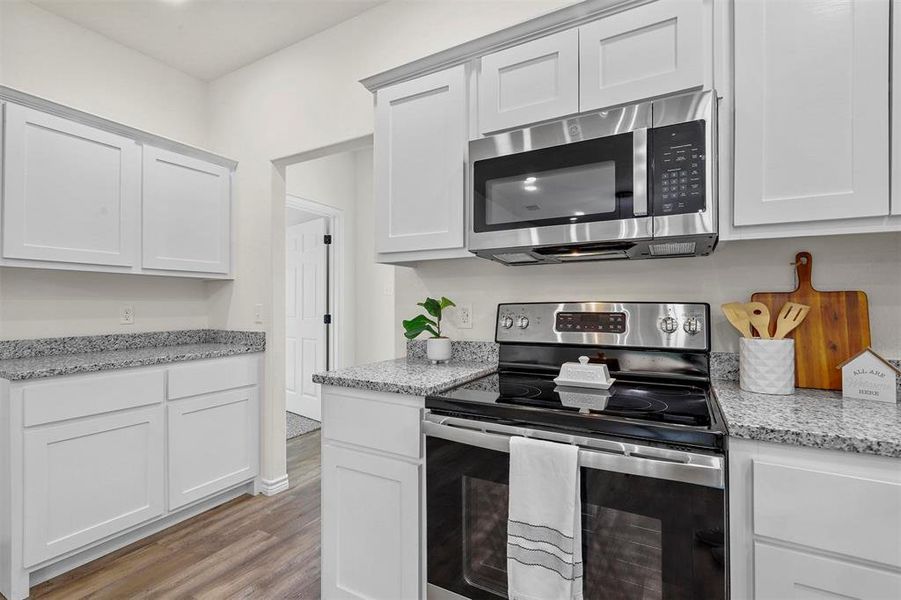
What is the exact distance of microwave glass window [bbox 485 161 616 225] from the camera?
143 centimetres

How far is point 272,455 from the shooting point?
2.80 m

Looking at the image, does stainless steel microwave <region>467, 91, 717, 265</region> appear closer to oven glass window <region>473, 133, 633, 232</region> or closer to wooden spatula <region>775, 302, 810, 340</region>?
oven glass window <region>473, 133, 633, 232</region>

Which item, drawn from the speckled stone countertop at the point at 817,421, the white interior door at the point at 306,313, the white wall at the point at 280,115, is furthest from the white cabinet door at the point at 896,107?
the white interior door at the point at 306,313

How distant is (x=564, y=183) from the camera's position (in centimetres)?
150

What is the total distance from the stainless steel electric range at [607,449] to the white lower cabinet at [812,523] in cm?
7

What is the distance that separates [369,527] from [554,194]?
1329 mm

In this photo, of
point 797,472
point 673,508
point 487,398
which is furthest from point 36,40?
point 797,472

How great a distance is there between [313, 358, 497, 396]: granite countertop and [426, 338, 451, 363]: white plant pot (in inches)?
1.6

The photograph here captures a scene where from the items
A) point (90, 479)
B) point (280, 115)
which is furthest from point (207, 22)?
point (90, 479)

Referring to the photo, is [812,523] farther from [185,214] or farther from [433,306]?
[185,214]

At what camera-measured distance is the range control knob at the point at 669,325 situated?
61.2 inches

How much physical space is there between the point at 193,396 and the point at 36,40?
2.17 metres

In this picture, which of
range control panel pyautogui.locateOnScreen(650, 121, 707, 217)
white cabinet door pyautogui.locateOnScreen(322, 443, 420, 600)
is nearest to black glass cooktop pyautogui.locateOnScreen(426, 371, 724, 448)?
white cabinet door pyautogui.locateOnScreen(322, 443, 420, 600)

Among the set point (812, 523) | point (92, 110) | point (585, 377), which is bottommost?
point (812, 523)
